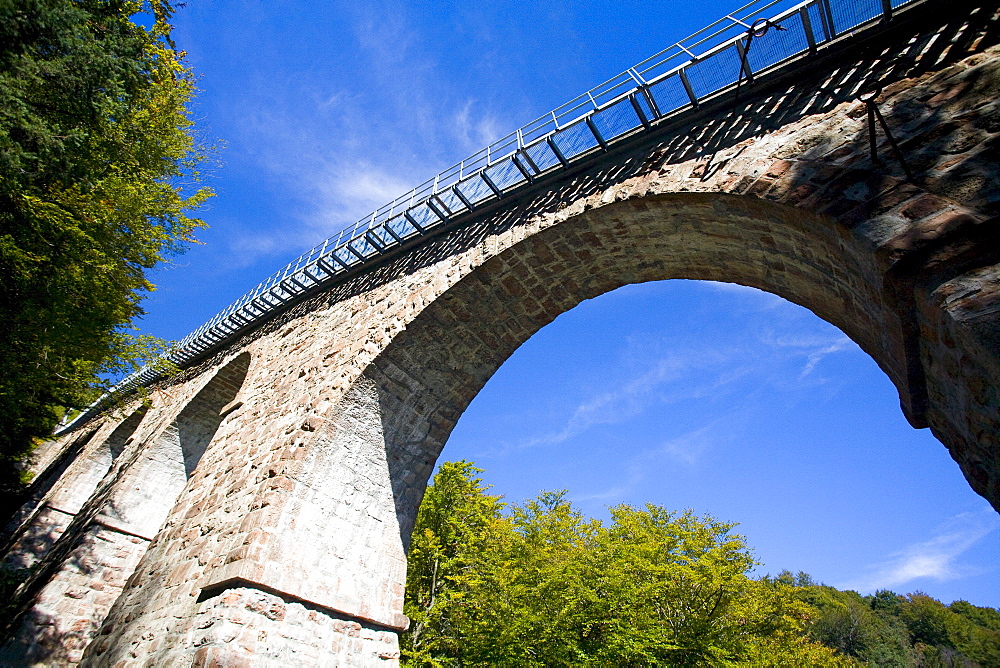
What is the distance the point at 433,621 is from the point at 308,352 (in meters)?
7.66

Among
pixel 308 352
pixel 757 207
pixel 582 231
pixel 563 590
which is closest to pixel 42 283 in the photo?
pixel 308 352

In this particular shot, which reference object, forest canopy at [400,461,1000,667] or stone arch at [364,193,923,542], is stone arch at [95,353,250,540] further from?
forest canopy at [400,461,1000,667]

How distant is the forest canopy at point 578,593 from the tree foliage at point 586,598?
28mm

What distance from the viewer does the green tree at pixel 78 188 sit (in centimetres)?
574

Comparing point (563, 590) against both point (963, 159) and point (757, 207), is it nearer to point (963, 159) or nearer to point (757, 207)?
point (757, 207)

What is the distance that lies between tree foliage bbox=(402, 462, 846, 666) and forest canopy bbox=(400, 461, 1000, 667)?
3cm

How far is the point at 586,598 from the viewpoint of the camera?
963 centimetres

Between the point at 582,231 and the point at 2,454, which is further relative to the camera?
the point at 2,454

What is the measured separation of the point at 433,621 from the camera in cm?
1141

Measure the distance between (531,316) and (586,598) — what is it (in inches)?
251

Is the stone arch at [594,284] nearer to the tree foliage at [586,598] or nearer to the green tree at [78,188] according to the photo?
the green tree at [78,188]

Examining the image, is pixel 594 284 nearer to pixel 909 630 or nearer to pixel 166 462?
pixel 166 462

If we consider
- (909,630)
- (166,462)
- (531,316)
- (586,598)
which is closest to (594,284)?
(531,316)

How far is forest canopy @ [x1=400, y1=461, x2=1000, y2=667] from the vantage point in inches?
368
